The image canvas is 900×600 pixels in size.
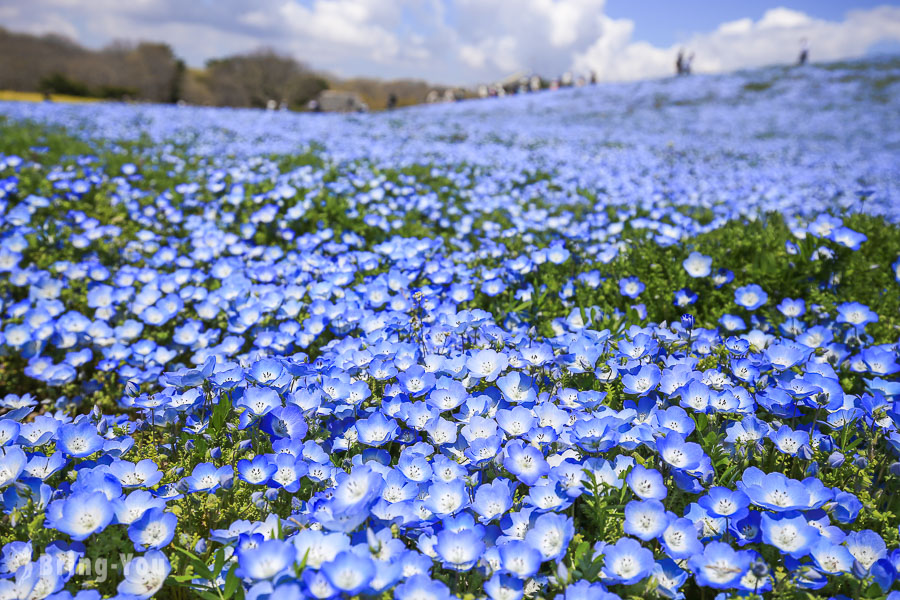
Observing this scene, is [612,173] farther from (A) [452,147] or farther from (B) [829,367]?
(B) [829,367]

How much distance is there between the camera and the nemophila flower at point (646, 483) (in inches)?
65.0

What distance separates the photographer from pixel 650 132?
55.9ft

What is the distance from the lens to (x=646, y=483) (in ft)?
5.52

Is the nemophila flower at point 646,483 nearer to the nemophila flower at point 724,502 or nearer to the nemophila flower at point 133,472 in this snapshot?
the nemophila flower at point 724,502

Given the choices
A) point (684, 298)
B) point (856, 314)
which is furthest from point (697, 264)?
point (856, 314)

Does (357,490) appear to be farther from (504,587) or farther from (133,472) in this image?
(133,472)

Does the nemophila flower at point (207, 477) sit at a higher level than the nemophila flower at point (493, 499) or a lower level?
lower

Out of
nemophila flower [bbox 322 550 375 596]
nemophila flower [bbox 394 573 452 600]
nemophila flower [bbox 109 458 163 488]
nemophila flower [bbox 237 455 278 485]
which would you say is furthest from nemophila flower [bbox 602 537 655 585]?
nemophila flower [bbox 109 458 163 488]

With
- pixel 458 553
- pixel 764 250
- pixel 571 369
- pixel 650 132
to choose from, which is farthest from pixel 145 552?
pixel 650 132

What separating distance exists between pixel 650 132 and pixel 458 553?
17907mm

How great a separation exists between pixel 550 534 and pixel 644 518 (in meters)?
0.29

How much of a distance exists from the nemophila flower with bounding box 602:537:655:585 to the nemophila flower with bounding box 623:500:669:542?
6cm

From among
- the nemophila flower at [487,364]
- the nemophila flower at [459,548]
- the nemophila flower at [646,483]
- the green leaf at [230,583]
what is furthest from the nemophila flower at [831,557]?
the green leaf at [230,583]

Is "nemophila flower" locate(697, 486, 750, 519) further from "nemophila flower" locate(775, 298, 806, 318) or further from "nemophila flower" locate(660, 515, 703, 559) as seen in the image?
"nemophila flower" locate(775, 298, 806, 318)
